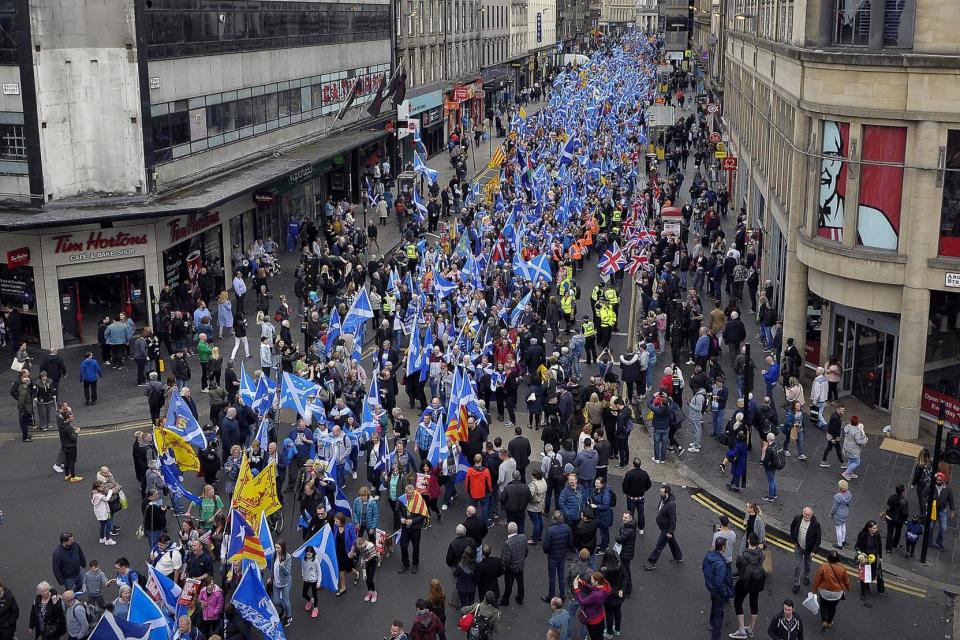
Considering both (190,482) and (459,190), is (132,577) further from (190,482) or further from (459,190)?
(459,190)

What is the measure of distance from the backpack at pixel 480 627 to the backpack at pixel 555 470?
5.31 meters

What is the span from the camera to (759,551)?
1585 centimetres

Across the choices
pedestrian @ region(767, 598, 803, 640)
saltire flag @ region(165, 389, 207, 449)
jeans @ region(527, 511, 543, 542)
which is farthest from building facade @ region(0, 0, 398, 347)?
pedestrian @ region(767, 598, 803, 640)

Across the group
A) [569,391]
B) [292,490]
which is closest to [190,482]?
[292,490]

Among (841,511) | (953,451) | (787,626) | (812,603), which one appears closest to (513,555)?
(787,626)

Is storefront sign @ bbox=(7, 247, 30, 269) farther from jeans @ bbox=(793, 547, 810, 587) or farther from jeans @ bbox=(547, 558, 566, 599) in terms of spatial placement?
jeans @ bbox=(793, 547, 810, 587)

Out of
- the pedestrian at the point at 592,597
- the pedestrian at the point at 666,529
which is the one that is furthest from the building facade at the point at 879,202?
the pedestrian at the point at 592,597

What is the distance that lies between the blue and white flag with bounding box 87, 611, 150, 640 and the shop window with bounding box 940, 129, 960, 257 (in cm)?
1756

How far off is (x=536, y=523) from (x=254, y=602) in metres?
5.38

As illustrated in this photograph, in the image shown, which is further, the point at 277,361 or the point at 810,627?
the point at 277,361

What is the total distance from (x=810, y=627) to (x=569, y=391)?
26.0ft

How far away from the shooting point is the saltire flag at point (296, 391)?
21562 millimetres

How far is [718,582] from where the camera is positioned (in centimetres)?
1529

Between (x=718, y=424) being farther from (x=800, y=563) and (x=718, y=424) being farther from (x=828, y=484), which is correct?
(x=800, y=563)
